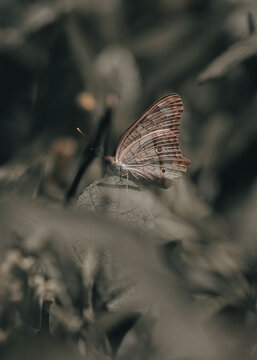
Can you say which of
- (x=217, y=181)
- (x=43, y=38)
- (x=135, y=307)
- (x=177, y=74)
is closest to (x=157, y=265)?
(x=135, y=307)

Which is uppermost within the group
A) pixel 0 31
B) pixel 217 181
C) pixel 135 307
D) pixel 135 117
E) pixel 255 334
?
pixel 0 31

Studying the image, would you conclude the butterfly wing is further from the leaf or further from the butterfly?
the leaf

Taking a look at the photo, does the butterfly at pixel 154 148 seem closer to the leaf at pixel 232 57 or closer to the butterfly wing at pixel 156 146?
the butterfly wing at pixel 156 146

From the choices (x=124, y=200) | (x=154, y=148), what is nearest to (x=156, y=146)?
(x=154, y=148)

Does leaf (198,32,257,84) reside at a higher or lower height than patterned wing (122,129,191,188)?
higher

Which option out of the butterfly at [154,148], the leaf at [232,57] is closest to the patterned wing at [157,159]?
the butterfly at [154,148]

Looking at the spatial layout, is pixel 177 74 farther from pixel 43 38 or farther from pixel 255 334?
pixel 255 334

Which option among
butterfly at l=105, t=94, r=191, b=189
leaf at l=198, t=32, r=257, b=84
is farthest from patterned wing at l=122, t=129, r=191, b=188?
leaf at l=198, t=32, r=257, b=84
